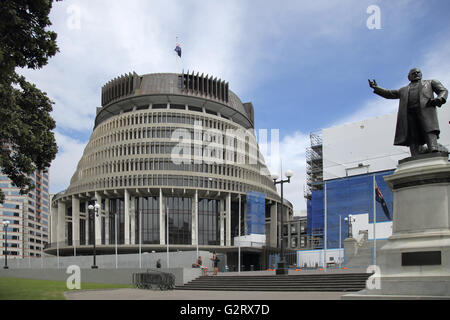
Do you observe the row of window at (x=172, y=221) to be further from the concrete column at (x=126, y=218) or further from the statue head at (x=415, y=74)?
the statue head at (x=415, y=74)

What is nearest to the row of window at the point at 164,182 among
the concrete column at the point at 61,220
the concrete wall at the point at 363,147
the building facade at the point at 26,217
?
the concrete column at the point at 61,220

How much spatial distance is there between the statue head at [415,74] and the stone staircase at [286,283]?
1026 centimetres

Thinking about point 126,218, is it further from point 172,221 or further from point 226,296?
point 226,296

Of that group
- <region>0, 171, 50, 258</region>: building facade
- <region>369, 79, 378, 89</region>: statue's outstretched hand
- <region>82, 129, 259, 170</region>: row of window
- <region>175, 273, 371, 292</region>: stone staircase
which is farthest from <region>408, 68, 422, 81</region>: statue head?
<region>0, 171, 50, 258</region>: building facade

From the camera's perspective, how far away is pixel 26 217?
16125 centimetres

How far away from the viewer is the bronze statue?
47.4ft

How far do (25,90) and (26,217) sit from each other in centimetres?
15378

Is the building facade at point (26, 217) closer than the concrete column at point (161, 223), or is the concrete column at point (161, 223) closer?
the concrete column at point (161, 223)

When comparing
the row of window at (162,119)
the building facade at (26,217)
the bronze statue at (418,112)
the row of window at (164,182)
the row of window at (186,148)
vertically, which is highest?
the row of window at (162,119)

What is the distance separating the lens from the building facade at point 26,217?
146m

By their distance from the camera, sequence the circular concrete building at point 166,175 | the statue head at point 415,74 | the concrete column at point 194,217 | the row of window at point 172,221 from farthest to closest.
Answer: the row of window at point 172,221 < the circular concrete building at point 166,175 < the concrete column at point 194,217 < the statue head at point 415,74

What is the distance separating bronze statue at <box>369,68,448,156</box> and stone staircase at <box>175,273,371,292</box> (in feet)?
28.5

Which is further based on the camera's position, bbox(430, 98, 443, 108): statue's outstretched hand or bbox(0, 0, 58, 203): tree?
bbox(0, 0, 58, 203): tree

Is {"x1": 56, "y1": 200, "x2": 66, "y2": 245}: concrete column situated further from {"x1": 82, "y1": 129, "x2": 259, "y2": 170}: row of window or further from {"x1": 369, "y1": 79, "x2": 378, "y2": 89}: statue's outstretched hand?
{"x1": 369, "y1": 79, "x2": 378, "y2": 89}: statue's outstretched hand
